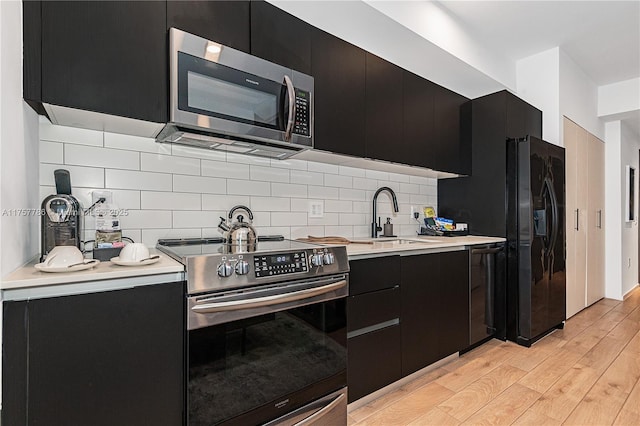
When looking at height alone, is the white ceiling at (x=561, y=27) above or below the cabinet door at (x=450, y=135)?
above

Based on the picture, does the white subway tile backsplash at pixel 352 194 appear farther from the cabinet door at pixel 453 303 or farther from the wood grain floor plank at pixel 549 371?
the wood grain floor plank at pixel 549 371

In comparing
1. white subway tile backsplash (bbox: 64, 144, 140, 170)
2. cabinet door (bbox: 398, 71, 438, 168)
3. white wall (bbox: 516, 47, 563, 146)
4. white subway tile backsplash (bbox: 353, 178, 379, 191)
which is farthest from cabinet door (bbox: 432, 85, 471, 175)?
white subway tile backsplash (bbox: 64, 144, 140, 170)

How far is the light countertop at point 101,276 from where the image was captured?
0.91 meters

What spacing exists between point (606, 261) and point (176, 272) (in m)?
5.24

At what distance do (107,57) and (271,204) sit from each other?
1124 millimetres

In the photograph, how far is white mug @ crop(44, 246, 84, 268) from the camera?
3.27ft

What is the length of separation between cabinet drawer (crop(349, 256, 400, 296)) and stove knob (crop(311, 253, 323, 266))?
0.27m

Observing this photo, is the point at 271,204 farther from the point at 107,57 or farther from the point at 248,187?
the point at 107,57

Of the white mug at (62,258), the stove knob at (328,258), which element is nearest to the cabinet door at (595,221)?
the stove knob at (328,258)

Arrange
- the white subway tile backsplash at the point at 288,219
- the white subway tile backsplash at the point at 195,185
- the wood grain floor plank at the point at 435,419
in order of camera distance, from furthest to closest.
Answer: the white subway tile backsplash at the point at 288,219 → the wood grain floor plank at the point at 435,419 → the white subway tile backsplash at the point at 195,185

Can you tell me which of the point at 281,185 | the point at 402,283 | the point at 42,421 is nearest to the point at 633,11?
the point at 402,283

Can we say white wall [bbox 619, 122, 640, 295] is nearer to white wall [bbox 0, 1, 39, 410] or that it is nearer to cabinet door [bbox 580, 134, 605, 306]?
cabinet door [bbox 580, 134, 605, 306]

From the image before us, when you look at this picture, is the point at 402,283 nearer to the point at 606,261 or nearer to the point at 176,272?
the point at 176,272

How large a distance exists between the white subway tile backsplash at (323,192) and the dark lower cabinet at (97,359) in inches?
51.2
